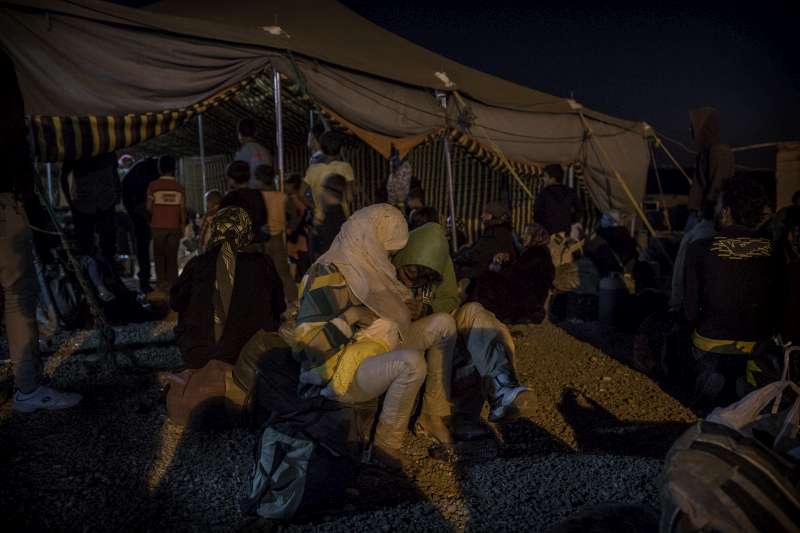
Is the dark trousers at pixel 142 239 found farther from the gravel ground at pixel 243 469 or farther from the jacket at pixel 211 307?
the jacket at pixel 211 307

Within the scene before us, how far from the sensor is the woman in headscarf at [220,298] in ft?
10.6

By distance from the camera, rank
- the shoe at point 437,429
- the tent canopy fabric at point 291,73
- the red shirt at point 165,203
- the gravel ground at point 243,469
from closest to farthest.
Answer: the gravel ground at point 243,469, the shoe at point 437,429, the tent canopy fabric at point 291,73, the red shirt at point 165,203

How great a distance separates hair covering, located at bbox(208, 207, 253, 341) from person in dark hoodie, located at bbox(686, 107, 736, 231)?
18.5 ft

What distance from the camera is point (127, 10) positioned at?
492cm

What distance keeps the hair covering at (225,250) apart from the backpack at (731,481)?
242 centimetres

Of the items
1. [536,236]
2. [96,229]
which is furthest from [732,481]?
[96,229]

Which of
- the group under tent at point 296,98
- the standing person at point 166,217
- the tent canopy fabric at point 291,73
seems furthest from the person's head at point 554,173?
the standing person at point 166,217

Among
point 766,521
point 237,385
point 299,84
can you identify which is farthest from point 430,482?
point 299,84

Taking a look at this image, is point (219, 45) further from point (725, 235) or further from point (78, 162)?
point (725, 235)

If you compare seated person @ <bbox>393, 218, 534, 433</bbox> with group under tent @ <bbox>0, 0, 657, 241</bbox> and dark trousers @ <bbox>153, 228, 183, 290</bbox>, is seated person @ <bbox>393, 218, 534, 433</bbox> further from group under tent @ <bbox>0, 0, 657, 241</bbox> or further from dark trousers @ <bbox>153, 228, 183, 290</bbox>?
dark trousers @ <bbox>153, 228, 183, 290</bbox>

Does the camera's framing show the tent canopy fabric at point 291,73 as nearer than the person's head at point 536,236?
Yes

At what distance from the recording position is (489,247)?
6031mm

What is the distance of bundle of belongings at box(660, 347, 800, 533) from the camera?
1.35 meters

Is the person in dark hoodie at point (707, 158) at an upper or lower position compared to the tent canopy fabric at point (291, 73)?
lower
